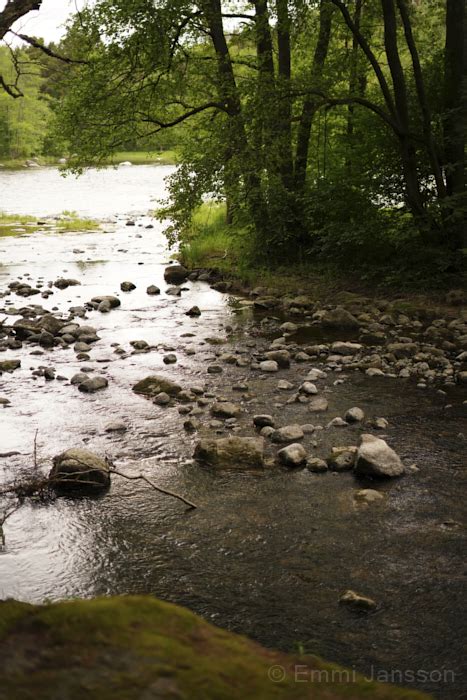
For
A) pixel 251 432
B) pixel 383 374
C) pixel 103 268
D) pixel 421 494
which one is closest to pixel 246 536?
pixel 421 494

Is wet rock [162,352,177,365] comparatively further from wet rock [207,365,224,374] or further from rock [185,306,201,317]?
rock [185,306,201,317]

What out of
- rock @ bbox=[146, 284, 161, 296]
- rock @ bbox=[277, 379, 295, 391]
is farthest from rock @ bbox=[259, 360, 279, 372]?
rock @ bbox=[146, 284, 161, 296]

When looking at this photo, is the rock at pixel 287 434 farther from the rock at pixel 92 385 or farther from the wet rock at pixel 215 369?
the rock at pixel 92 385

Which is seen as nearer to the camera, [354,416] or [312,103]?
[354,416]

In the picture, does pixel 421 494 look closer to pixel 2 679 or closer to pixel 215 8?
pixel 2 679

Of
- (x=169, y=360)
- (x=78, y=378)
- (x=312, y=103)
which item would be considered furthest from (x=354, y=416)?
(x=312, y=103)

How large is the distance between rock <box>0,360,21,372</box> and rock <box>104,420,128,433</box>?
321 centimetres

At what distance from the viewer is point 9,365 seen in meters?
10.8

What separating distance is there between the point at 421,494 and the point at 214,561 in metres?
2.16

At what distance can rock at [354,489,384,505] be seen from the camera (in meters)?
6.23

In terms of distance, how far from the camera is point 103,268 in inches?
816

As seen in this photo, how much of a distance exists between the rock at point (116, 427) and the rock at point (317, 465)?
7.83ft

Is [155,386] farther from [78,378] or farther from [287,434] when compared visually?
[287,434]

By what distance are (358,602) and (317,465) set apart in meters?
2.29
